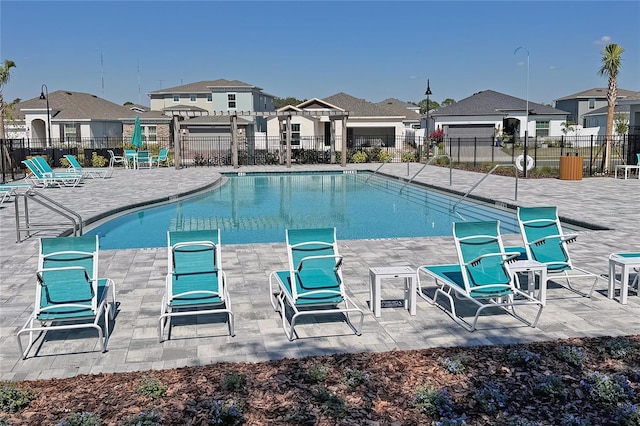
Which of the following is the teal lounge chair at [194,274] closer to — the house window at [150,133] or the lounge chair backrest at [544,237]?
the lounge chair backrest at [544,237]

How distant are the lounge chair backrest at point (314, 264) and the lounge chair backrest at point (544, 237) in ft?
8.26

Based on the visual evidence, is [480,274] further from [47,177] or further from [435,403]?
[47,177]

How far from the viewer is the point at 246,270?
8484 mm

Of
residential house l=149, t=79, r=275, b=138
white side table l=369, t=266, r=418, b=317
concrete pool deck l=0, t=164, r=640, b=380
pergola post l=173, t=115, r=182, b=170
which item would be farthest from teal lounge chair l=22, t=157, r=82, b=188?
white side table l=369, t=266, r=418, b=317

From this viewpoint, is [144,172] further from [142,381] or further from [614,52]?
[142,381]

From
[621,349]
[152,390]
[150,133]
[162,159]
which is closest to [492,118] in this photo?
[150,133]

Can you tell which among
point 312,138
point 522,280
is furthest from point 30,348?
point 312,138

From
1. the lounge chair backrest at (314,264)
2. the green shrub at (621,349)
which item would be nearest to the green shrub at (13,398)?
the lounge chair backrest at (314,264)

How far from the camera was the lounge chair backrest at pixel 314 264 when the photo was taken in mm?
5988

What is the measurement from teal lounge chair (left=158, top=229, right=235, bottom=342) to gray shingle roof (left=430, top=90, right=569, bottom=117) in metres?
47.0

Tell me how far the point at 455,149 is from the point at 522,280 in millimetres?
36372

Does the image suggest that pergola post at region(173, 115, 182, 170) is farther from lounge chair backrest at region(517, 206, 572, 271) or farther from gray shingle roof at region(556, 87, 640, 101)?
gray shingle roof at region(556, 87, 640, 101)

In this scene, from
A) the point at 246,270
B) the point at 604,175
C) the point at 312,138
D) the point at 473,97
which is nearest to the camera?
the point at 246,270

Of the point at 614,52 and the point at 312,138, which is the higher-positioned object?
the point at 614,52
